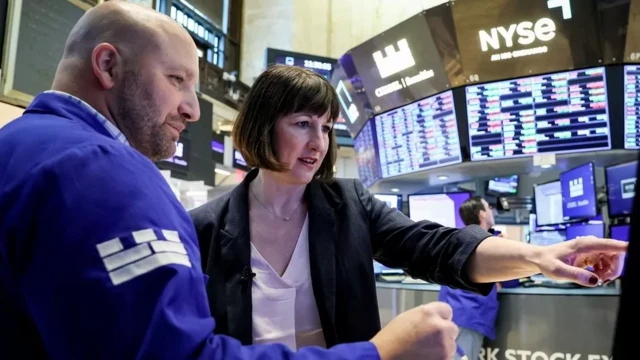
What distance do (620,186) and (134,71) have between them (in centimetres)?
366

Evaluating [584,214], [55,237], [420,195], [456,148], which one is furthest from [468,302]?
[55,237]

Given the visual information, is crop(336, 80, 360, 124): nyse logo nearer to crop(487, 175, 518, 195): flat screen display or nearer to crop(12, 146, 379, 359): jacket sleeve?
crop(487, 175, 518, 195): flat screen display

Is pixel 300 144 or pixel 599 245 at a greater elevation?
pixel 300 144

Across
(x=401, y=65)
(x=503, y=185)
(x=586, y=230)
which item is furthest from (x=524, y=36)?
(x=503, y=185)

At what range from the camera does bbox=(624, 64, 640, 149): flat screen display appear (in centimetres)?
402

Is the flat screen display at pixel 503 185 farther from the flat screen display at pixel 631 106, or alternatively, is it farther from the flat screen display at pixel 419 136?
the flat screen display at pixel 631 106

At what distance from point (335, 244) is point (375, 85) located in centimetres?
417

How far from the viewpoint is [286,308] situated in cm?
124

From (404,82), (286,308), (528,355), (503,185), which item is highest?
(404,82)

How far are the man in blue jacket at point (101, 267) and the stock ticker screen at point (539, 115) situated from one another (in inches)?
156

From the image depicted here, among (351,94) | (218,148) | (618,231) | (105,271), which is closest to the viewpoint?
(105,271)

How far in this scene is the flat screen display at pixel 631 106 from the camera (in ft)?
13.2

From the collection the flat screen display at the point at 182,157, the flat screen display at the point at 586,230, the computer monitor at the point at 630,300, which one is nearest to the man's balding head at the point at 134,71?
the computer monitor at the point at 630,300

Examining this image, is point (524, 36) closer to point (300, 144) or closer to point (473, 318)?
point (473, 318)
